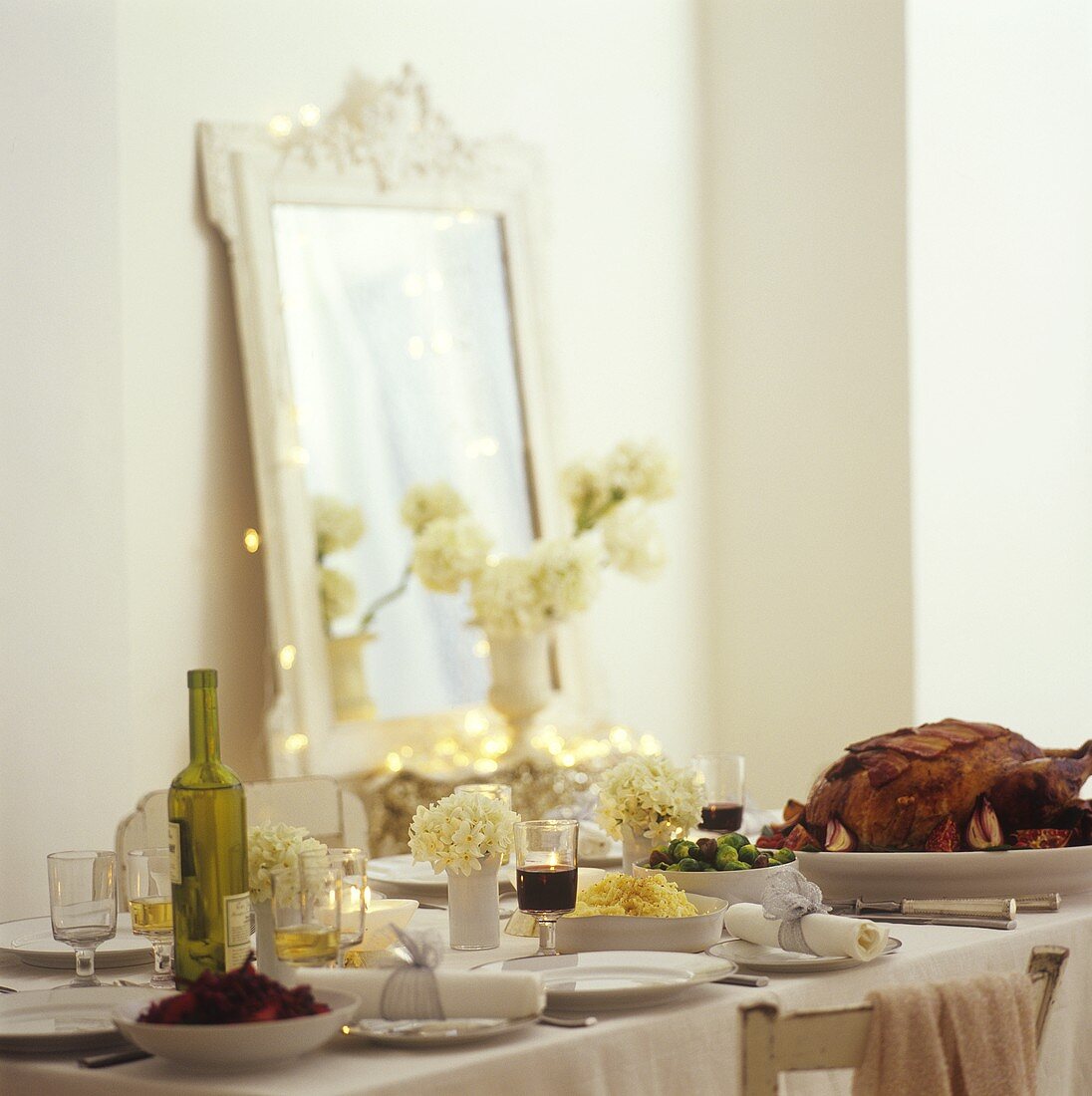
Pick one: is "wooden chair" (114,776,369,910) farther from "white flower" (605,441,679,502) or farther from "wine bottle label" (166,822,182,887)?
"white flower" (605,441,679,502)

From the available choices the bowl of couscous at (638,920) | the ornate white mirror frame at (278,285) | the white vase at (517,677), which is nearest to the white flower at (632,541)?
the white vase at (517,677)

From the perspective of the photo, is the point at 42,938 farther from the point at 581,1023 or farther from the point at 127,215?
the point at 127,215

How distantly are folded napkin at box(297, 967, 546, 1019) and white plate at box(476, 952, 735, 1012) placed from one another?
43mm

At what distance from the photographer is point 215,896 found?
1.40 m

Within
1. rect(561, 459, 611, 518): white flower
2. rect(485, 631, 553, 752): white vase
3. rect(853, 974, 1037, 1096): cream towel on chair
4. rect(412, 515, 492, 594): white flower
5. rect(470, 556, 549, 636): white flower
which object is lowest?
rect(853, 974, 1037, 1096): cream towel on chair

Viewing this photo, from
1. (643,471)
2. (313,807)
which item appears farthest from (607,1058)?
(643,471)

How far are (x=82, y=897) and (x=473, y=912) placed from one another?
0.39m

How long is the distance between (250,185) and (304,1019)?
248 cm

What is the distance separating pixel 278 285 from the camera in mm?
3365

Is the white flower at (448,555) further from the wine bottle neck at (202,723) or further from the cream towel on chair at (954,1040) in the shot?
the cream towel on chair at (954,1040)

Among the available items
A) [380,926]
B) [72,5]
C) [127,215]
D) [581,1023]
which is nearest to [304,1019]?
[581,1023]

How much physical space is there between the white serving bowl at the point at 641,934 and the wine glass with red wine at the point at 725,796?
56 cm

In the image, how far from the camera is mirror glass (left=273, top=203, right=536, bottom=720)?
134 inches

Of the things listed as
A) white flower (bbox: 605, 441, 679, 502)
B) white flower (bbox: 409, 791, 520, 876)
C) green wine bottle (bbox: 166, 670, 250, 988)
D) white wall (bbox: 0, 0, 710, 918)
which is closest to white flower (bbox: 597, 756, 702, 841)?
white flower (bbox: 409, 791, 520, 876)
